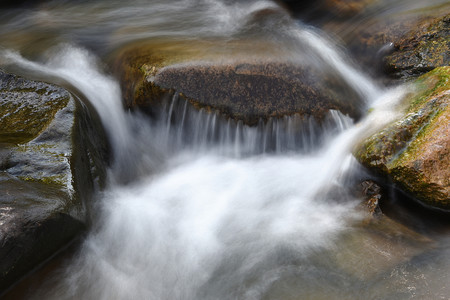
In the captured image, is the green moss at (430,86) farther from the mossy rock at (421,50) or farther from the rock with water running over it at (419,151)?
the mossy rock at (421,50)

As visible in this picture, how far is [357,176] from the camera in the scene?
4.91 metres

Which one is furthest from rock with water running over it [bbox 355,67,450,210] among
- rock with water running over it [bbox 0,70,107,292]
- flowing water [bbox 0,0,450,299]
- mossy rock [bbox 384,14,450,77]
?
rock with water running over it [bbox 0,70,107,292]

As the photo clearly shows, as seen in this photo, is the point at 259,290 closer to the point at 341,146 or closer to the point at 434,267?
the point at 434,267

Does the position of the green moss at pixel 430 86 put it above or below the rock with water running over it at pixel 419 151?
above

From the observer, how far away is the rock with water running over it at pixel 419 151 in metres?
4.14

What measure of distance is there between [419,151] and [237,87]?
2.54 m

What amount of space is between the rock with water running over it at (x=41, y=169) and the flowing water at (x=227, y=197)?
13.5 inches

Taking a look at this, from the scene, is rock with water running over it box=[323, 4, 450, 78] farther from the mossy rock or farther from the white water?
the white water

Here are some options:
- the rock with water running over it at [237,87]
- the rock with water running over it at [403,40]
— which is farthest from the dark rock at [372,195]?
the rock with water running over it at [403,40]

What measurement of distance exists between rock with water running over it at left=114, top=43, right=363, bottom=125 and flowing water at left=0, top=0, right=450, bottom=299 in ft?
0.54

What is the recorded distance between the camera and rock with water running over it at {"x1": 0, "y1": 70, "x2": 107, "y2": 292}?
11.1 feet

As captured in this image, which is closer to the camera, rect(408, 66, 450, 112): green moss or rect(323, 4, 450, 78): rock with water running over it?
rect(408, 66, 450, 112): green moss

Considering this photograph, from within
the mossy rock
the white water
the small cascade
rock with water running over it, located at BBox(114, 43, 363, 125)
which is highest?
the mossy rock

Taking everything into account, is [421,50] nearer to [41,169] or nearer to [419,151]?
[419,151]
